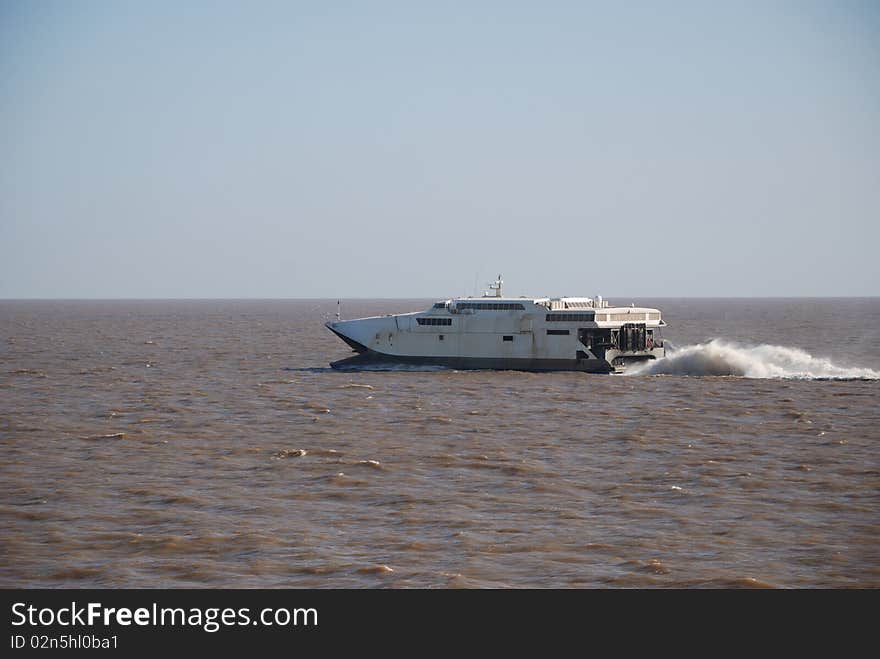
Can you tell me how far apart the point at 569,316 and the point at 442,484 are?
35.4m

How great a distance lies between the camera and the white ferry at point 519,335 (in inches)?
2638

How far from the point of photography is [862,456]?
37.5 metres

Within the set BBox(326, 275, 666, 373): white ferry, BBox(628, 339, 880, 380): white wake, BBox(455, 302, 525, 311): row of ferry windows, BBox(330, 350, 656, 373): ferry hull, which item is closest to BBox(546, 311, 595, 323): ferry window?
BBox(326, 275, 666, 373): white ferry

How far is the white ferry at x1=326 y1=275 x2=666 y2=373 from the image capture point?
6700 cm

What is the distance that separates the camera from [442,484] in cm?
3269

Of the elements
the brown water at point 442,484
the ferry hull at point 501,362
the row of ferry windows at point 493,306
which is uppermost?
the row of ferry windows at point 493,306

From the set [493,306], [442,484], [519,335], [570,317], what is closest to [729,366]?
[570,317]

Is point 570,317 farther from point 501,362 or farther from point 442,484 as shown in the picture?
point 442,484

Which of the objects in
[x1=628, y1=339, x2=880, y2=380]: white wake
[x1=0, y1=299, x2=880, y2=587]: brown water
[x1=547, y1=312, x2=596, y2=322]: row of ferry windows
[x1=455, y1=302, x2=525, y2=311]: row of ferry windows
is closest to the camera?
[x1=0, y1=299, x2=880, y2=587]: brown water

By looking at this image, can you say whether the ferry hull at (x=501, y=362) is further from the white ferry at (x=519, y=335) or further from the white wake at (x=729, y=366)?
the white wake at (x=729, y=366)

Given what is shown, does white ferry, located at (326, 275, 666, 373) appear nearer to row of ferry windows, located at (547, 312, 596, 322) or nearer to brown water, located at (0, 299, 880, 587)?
row of ferry windows, located at (547, 312, 596, 322)

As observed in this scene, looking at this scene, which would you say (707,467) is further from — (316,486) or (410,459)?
(316,486)

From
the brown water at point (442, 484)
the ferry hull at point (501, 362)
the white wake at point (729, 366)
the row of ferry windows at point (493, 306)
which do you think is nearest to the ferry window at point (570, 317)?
Answer: the row of ferry windows at point (493, 306)
